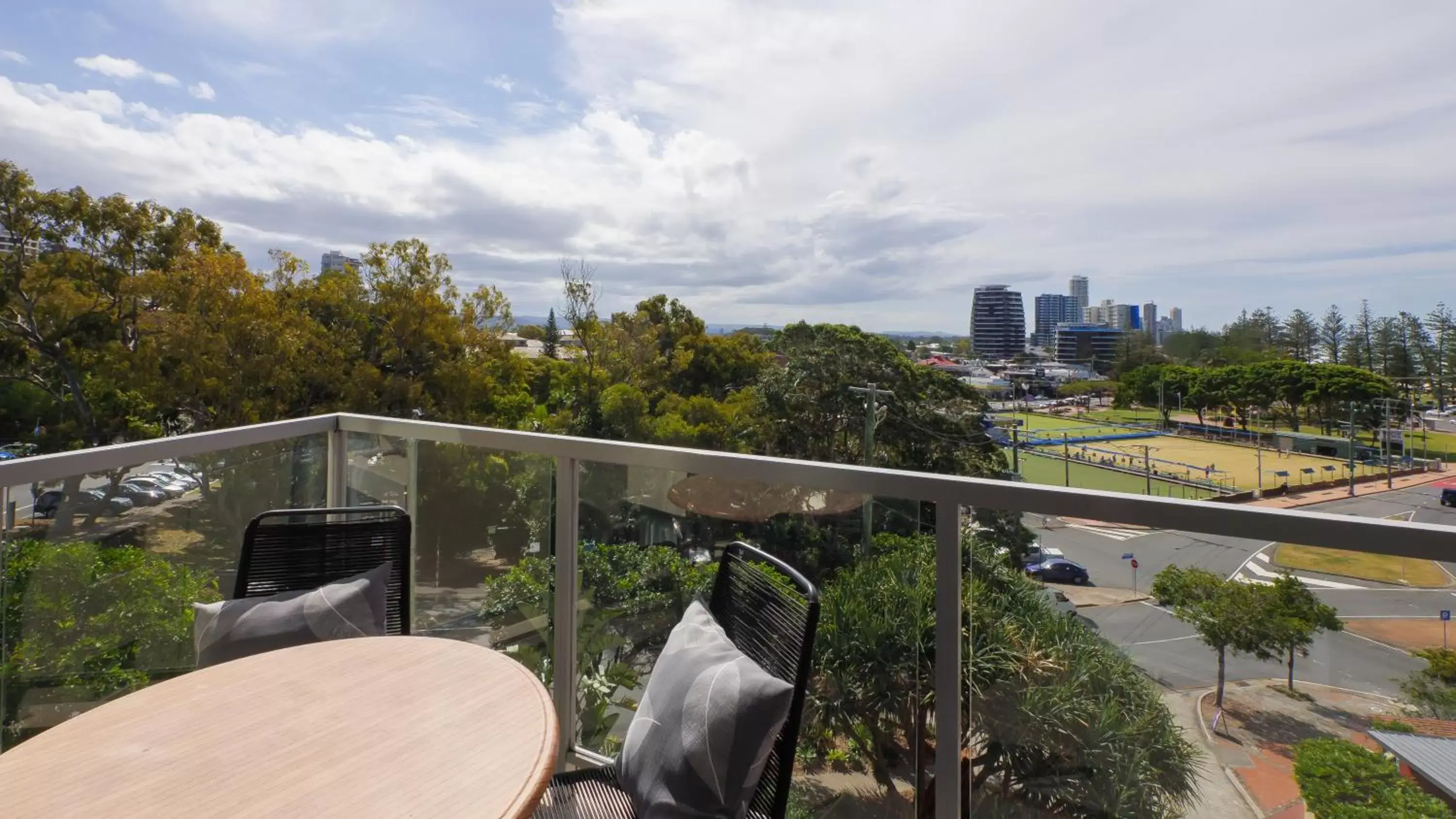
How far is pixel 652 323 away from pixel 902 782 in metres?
23.6

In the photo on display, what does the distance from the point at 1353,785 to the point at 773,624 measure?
39.7 inches

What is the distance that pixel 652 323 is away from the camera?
2477 centimetres

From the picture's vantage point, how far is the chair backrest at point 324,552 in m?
1.90

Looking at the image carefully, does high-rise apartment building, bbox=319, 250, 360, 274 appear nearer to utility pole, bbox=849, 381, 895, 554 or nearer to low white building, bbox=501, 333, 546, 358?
low white building, bbox=501, 333, 546, 358

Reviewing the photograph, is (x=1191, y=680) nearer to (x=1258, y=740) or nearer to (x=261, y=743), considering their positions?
(x=1258, y=740)

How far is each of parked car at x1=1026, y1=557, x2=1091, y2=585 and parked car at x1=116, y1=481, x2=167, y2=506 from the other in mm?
2427

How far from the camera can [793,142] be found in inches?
1136

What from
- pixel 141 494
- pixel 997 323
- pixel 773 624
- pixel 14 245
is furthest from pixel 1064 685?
pixel 997 323

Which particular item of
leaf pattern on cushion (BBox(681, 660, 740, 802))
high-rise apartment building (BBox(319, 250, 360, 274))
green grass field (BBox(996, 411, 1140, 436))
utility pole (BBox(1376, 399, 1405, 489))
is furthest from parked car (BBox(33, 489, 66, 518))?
green grass field (BBox(996, 411, 1140, 436))

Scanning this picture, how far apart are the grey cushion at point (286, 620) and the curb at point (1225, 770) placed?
5.64 feet

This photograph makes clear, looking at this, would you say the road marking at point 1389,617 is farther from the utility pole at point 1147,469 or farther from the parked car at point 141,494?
the utility pole at point 1147,469

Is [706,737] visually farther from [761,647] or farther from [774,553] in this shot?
[774,553]

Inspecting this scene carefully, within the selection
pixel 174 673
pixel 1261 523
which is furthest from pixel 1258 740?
pixel 174 673

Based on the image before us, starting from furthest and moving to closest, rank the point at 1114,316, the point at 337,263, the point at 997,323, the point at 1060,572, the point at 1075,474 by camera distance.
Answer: the point at 997,323 < the point at 1114,316 < the point at 1075,474 < the point at 337,263 < the point at 1060,572
